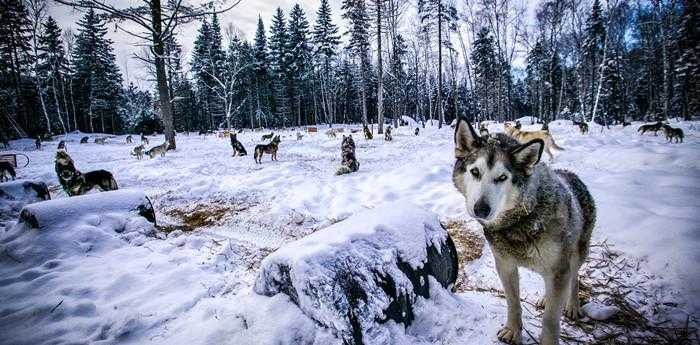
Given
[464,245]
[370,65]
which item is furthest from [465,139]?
[370,65]

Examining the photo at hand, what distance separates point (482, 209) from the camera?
207cm

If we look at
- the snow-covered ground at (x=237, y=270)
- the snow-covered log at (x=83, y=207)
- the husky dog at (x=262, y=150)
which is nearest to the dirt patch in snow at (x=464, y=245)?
the snow-covered ground at (x=237, y=270)

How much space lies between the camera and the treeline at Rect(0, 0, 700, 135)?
88.4 ft

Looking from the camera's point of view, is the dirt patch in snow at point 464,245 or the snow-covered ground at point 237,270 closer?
the snow-covered ground at point 237,270

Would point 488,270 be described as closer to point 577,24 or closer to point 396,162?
point 396,162

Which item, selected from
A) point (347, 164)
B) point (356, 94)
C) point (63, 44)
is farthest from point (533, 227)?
point (356, 94)

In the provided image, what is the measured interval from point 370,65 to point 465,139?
46.3 m

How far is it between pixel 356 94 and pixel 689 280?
6499cm

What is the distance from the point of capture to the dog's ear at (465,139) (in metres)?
2.41

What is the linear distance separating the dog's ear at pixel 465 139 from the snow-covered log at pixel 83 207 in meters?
5.39

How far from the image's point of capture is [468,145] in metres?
2.49

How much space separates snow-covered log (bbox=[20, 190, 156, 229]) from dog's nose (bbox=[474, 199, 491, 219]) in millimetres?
5538

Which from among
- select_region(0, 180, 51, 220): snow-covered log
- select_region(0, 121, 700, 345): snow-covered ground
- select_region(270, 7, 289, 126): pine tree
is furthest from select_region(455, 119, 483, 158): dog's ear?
select_region(270, 7, 289, 126): pine tree

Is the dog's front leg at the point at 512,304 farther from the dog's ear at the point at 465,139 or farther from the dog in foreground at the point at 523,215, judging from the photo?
the dog's ear at the point at 465,139
